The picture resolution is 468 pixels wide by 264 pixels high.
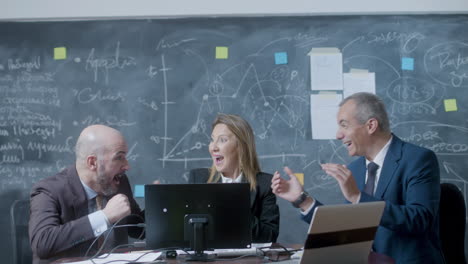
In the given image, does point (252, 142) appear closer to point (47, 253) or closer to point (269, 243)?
point (269, 243)

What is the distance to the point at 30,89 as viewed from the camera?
4.66m

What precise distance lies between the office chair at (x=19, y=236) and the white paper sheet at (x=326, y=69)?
7.83 feet

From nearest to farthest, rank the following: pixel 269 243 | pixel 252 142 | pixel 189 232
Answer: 1. pixel 189 232
2. pixel 269 243
3. pixel 252 142

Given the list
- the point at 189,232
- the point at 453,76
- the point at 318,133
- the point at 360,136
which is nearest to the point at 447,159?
the point at 453,76

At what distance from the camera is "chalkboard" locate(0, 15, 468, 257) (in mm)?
4527

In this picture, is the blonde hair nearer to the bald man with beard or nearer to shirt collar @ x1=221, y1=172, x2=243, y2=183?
shirt collar @ x1=221, y1=172, x2=243, y2=183

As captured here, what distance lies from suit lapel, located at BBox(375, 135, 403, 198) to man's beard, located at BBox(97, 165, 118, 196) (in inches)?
54.1

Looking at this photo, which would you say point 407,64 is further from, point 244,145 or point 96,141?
point 96,141

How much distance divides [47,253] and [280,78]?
2.42 m

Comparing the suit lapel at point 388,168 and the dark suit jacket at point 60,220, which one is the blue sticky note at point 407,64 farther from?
the dark suit jacket at point 60,220

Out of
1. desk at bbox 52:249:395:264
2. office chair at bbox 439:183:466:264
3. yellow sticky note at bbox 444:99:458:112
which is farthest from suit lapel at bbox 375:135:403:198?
yellow sticky note at bbox 444:99:458:112

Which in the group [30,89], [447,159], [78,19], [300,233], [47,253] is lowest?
[300,233]

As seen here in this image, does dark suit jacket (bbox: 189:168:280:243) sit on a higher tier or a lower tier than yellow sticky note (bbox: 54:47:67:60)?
lower

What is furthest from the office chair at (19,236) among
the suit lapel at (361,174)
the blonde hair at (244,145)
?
the suit lapel at (361,174)
